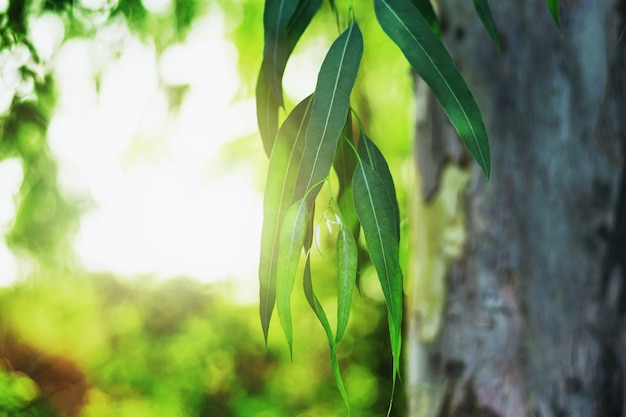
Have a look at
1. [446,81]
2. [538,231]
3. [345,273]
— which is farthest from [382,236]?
[538,231]

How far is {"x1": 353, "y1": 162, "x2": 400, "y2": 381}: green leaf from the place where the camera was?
64 centimetres

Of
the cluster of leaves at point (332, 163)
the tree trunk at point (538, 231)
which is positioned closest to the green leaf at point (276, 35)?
the cluster of leaves at point (332, 163)

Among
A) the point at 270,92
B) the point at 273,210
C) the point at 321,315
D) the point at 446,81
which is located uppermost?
the point at 270,92

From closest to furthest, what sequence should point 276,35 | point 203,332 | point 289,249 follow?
1. point 289,249
2. point 276,35
3. point 203,332

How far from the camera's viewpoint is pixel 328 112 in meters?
0.65

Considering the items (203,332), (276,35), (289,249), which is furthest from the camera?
(203,332)

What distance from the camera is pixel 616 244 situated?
122 centimetres

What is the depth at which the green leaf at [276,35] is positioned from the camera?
82cm

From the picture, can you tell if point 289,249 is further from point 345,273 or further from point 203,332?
point 203,332

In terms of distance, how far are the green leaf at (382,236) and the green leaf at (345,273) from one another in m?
0.02

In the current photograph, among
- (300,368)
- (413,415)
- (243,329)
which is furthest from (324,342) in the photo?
(413,415)

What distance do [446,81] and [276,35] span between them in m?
0.23

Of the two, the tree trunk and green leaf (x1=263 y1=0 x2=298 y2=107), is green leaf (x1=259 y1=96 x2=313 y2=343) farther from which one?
the tree trunk

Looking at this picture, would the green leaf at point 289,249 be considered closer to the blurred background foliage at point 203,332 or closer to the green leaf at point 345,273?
the green leaf at point 345,273
